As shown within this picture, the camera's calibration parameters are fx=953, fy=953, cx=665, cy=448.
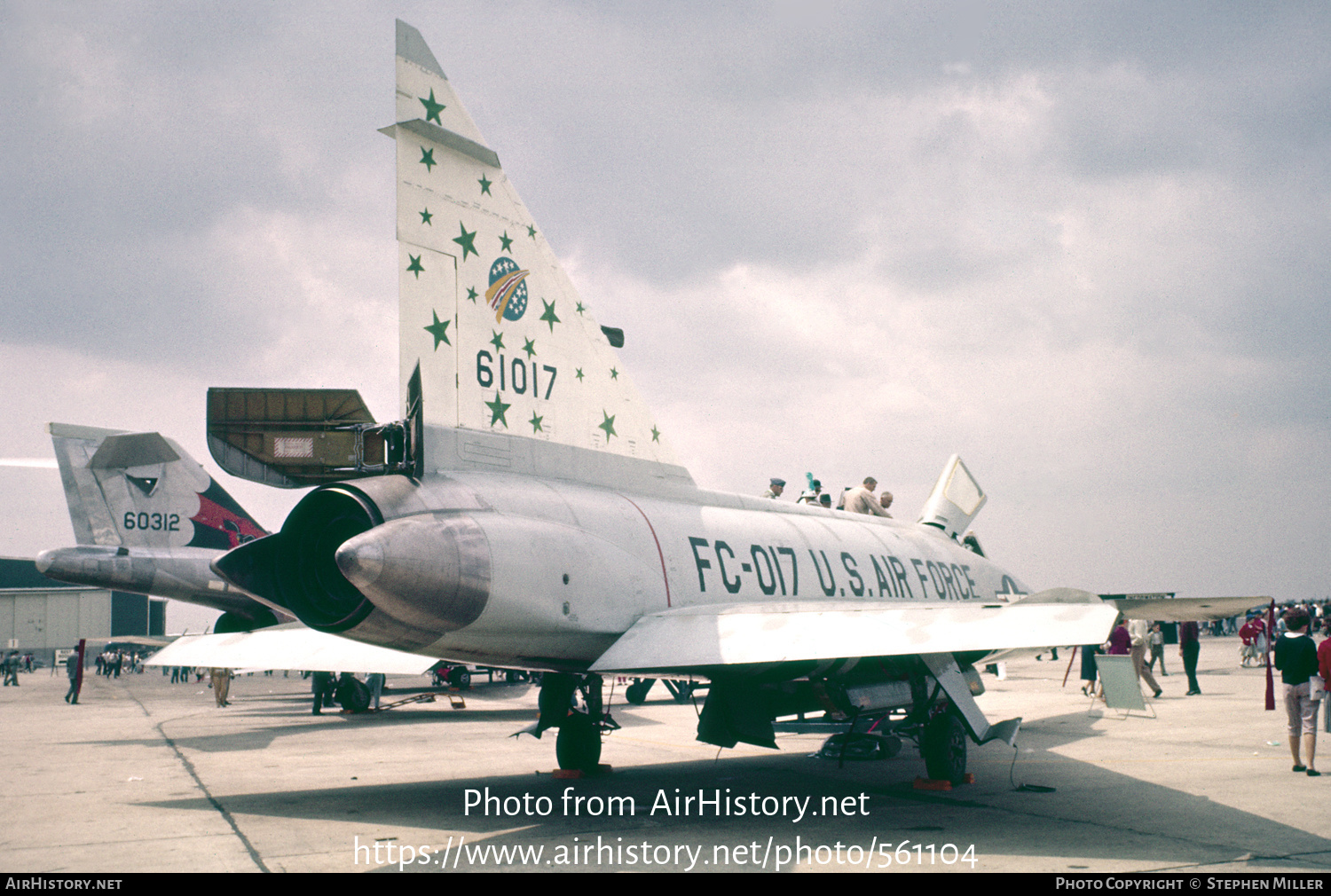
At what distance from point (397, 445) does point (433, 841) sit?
9.47 ft

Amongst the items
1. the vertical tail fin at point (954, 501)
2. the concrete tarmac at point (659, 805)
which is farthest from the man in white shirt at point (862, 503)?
the concrete tarmac at point (659, 805)

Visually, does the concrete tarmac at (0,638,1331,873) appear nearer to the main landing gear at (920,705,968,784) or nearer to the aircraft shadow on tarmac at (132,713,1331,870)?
the aircraft shadow on tarmac at (132,713,1331,870)

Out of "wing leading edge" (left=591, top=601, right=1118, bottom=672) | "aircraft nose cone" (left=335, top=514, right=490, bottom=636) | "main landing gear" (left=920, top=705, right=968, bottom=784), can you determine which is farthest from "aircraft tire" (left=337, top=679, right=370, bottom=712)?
"aircraft nose cone" (left=335, top=514, right=490, bottom=636)

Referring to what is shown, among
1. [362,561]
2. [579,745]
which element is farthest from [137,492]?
[362,561]

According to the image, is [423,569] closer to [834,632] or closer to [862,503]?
[834,632]

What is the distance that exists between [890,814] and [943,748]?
1.64 metres

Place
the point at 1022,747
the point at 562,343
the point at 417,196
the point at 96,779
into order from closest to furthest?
1. the point at 417,196
2. the point at 562,343
3. the point at 96,779
4. the point at 1022,747

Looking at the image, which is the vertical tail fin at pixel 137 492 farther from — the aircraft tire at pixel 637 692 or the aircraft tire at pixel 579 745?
the aircraft tire at pixel 579 745

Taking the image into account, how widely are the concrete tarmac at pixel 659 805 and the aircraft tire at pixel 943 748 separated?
11.8 inches

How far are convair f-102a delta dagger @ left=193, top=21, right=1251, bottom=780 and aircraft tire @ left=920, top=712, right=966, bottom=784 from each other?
0.09ft

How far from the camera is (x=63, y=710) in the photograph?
78.5ft

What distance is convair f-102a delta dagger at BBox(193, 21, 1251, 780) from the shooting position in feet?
21.9

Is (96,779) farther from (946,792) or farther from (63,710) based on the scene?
(63,710)

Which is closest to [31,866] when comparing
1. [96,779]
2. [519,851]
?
[519,851]
